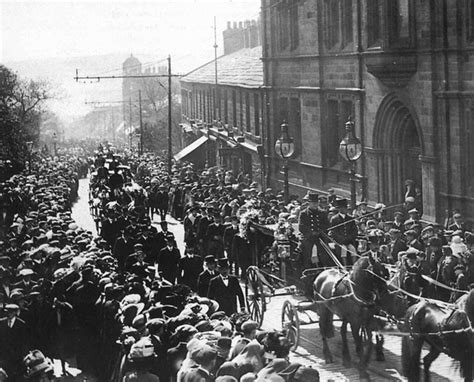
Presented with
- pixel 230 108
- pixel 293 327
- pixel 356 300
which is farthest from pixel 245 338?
pixel 230 108

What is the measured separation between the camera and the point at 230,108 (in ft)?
157

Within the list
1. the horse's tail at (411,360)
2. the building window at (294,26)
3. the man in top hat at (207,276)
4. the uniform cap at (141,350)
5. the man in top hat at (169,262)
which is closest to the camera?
the uniform cap at (141,350)

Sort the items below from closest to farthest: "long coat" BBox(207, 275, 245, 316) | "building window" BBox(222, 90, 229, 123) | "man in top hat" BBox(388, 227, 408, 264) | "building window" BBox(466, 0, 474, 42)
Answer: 1. "long coat" BBox(207, 275, 245, 316)
2. "man in top hat" BBox(388, 227, 408, 264)
3. "building window" BBox(466, 0, 474, 42)
4. "building window" BBox(222, 90, 229, 123)

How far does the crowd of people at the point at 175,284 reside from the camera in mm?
10148

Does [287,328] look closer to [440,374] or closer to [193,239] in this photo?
[440,374]

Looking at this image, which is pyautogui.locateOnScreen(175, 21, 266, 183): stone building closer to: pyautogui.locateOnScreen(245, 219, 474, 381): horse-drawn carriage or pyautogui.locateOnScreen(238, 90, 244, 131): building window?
pyautogui.locateOnScreen(238, 90, 244, 131): building window

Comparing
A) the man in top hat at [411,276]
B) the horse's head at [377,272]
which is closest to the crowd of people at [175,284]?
the man in top hat at [411,276]

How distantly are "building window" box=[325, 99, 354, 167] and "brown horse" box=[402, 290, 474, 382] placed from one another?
16.9 meters

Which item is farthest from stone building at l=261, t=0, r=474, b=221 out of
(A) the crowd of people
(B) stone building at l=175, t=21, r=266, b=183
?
(B) stone building at l=175, t=21, r=266, b=183

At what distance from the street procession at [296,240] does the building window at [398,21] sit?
4 centimetres

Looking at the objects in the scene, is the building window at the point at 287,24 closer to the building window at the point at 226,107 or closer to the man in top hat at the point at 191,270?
the building window at the point at 226,107

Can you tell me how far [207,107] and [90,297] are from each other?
143 ft

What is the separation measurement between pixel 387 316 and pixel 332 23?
17.8 metres

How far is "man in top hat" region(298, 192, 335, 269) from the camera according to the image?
15789 millimetres
